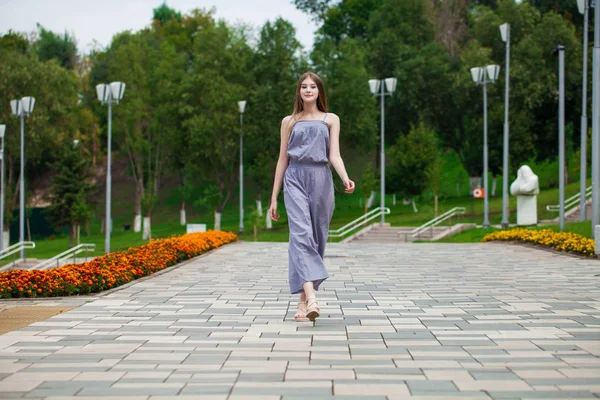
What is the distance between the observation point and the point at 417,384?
466cm

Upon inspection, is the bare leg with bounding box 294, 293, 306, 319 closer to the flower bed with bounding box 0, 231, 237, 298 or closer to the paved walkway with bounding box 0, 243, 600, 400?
the paved walkway with bounding box 0, 243, 600, 400

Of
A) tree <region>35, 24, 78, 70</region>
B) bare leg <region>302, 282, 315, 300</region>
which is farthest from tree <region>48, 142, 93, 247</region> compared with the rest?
bare leg <region>302, 282, 315, 300</region>

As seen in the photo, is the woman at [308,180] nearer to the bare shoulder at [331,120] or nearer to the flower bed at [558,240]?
the bare shoulder at [331,120]

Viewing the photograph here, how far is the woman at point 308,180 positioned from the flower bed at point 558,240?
33.5ft

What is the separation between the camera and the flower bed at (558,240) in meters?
16.7

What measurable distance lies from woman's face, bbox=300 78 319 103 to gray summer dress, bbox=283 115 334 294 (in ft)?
0.68

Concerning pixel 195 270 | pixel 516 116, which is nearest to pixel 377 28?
pixel 516 116

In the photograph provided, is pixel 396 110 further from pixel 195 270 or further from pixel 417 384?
pixel 417 384

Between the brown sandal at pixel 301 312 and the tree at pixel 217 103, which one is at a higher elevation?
the tree at pixel 217 103

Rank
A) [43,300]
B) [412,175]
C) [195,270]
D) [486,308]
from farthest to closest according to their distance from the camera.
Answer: [412,175] → [195,270] → [43,300] → [486,308]

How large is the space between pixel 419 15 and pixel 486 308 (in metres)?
47.7

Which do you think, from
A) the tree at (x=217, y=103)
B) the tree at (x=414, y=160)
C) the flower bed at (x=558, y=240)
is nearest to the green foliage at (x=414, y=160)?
the tree at (x=414, y=160)

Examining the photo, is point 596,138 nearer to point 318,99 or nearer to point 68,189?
point 318,99

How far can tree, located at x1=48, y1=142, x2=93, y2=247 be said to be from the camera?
46.1 m
